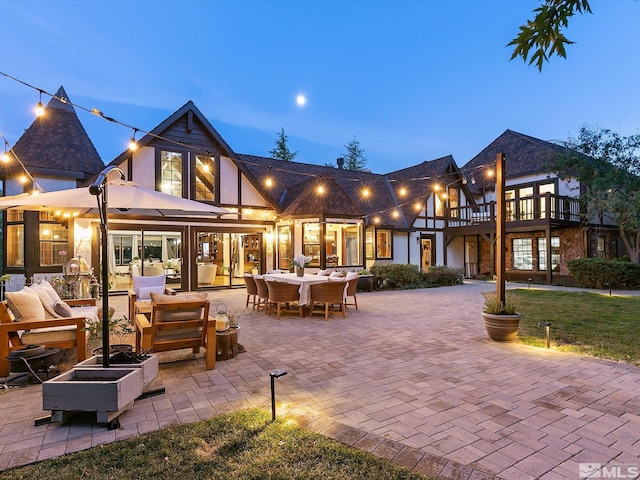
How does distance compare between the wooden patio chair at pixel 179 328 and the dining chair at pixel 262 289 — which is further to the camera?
the dining chair at pixel 262 289

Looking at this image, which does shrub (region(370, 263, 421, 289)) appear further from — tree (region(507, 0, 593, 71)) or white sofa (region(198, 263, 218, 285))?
tree (region(507, 0, 593, 71))

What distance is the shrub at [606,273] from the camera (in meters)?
12.5

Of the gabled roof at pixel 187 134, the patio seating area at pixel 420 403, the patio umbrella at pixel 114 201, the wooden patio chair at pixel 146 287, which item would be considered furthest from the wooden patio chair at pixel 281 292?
the gabled roof at pixel 187 134

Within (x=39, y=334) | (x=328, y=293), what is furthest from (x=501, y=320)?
(x=39, y=334)

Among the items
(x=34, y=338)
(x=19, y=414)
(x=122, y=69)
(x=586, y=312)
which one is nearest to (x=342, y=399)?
A: (x=19, y=414)

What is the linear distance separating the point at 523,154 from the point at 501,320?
16.1 meters

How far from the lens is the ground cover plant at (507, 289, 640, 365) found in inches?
200

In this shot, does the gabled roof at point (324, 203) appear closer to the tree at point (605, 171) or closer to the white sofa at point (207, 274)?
the white sofa at point (207, 274)

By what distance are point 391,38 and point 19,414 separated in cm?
4627

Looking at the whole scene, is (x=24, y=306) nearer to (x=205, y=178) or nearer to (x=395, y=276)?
(x=205, y=178)

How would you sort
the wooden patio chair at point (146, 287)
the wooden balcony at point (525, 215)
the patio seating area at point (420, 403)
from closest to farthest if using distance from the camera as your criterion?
the patio seating area at point (420, 403) → the wooden patio chair at point (146, 287) → the wooden balcony at point (525, 215)

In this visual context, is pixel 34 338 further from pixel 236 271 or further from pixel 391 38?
pixel 391 38

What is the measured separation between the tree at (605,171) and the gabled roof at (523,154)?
31.0 inches

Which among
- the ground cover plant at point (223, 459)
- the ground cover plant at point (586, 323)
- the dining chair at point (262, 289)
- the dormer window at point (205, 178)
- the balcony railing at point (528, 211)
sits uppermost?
the dormer window at point (205, 178)
